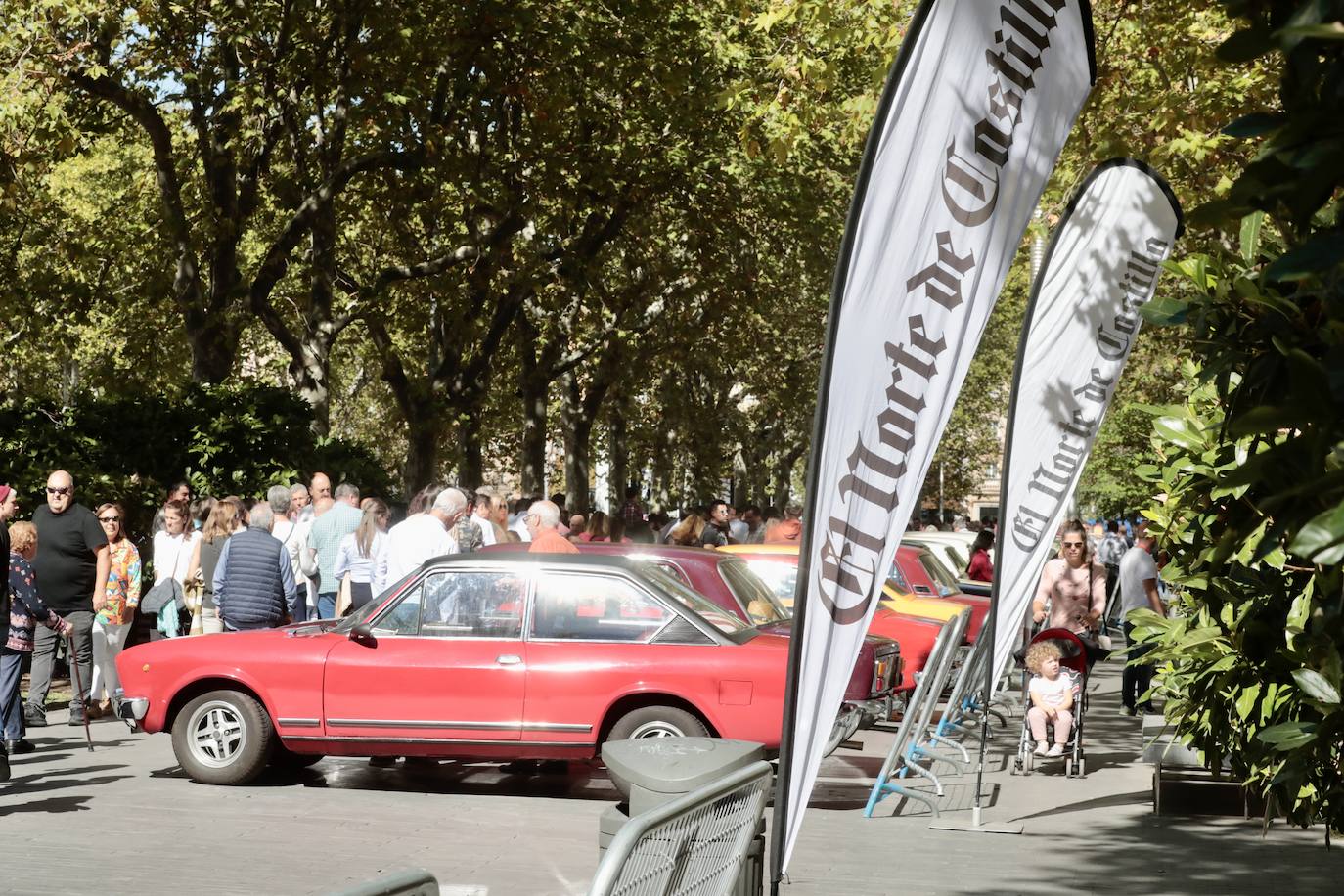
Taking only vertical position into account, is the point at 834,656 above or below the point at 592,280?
below

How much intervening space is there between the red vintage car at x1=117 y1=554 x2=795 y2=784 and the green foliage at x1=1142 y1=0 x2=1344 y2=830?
13.6 ft

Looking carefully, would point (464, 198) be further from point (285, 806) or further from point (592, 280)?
point (285, 806)

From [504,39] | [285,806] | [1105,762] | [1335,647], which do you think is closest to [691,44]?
[504,39]

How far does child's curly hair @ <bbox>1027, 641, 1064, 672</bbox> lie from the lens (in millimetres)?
12797

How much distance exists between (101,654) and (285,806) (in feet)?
14.4

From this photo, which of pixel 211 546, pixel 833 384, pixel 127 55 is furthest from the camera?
pixel 127 55

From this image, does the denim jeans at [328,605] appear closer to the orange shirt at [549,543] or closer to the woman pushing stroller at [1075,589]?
the orange shirt at [549,543]

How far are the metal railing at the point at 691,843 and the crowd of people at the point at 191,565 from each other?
7.33 m

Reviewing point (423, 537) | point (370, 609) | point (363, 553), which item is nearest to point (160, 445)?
point (363, 553)

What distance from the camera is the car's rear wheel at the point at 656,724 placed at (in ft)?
35.7

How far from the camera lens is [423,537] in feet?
47.0

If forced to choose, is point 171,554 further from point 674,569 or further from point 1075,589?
point 1075,589

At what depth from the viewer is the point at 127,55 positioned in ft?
65.5

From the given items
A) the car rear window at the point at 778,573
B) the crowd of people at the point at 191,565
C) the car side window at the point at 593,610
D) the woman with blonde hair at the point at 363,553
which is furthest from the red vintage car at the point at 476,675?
the car rear window at the point at 778,573
